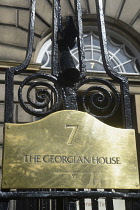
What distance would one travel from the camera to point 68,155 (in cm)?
214

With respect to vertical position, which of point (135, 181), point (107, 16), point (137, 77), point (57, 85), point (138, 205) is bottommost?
point (138, 205)

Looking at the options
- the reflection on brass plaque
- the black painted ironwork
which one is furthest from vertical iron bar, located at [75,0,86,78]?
the reflection on brass plaque

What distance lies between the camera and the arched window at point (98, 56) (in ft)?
31.1

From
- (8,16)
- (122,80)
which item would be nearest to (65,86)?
(122,80)

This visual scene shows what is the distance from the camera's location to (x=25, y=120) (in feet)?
26.1

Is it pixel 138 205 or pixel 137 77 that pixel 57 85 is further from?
pixel 137 77

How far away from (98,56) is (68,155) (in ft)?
25.6

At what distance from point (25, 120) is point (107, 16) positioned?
166 inches

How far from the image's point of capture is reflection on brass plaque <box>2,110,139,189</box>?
2059mm

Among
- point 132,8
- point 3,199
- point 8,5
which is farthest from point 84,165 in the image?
point 132,8

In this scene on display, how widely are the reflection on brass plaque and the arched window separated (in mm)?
7207

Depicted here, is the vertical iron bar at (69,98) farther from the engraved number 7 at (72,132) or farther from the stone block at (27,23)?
the stone block at (27,23)

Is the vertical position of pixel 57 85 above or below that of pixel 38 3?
below

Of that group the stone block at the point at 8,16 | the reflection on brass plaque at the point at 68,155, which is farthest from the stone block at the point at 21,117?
the reflection on brass plaque at the point at 68,155
